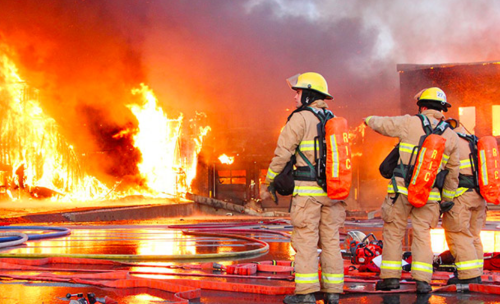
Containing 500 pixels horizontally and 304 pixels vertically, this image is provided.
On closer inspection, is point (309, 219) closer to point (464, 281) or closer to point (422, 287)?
point (422, 287)

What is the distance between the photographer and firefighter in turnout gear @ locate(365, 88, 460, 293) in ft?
16.2

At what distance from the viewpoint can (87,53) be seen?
81.8 feet

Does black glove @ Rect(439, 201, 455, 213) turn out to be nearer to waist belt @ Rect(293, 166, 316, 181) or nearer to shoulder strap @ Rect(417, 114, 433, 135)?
shoulder strap @ Rect(417, 114, 433, 135)

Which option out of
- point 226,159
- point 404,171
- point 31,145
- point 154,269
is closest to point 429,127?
point 404,171

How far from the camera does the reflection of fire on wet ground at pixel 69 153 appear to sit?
23500 mm

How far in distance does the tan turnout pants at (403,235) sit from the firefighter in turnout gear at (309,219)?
70 cm

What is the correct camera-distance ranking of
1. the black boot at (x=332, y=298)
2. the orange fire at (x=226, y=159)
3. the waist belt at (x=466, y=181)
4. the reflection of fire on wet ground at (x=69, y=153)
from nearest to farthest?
the black boot at (x=332, y=298), the waist belt at (x=466, y=181), the reflection of fire on wet ground at (x=69, y=153), the orange fire at (x=226, y=159)

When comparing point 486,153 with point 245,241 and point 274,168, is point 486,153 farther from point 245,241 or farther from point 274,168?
point 245,241

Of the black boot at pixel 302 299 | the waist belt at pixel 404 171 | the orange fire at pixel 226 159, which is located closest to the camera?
the black boot at pixel 302 299

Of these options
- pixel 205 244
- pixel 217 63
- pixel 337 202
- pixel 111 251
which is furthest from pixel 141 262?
pixel 217 63

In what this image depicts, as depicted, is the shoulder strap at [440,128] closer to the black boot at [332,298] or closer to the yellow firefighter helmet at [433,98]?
the yellow firefighter helmet at [433,98]

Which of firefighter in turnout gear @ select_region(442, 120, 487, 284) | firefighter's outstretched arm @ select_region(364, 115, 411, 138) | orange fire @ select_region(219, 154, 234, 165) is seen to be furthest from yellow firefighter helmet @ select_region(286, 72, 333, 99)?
orange fire @ select_region(219, 154, 234, 165)

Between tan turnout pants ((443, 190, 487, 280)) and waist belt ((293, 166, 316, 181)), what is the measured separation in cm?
179

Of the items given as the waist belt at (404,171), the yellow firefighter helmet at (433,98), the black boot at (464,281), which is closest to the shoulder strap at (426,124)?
the yellow firefighter helmet at (433,98)
